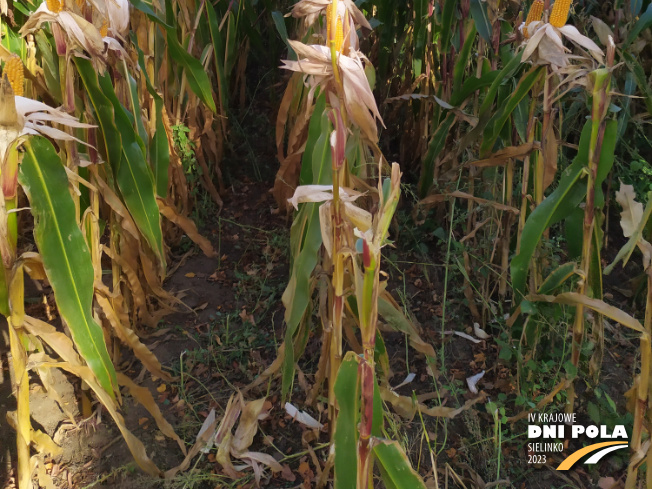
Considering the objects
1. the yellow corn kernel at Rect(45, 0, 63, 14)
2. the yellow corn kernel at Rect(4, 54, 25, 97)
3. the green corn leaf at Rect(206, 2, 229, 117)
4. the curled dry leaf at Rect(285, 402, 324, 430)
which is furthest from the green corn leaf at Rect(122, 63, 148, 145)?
the curled dry leaf at Rect(285, 402, 324, 430)

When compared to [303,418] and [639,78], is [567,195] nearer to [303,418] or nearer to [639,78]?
[639,78]

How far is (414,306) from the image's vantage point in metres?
1.84

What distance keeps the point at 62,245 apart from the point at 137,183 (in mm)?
334

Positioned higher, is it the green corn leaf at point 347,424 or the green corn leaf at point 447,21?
the green corn leaf at point 447,21

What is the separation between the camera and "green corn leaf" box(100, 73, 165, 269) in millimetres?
1283

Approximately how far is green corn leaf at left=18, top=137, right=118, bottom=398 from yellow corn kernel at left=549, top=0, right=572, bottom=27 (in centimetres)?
101

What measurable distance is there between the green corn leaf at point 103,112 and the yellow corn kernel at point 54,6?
0.30ft

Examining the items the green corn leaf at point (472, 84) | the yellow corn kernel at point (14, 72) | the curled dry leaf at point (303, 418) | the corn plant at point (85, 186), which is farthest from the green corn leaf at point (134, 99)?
the green corn leaf at point (472, 84)

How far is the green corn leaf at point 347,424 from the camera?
2.82 feet

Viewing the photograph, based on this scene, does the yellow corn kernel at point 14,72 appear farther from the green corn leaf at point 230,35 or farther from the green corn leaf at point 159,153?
the green corn leaf at point 230,35

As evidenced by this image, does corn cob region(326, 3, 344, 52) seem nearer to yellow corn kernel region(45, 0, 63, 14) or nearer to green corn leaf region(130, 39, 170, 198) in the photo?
yellow corn kernel region(45, 0, 63, 14)

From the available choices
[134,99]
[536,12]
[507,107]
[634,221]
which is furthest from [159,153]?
[634,221]

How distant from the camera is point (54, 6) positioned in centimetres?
105

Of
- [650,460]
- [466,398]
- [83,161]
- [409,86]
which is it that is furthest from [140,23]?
[650,460]
